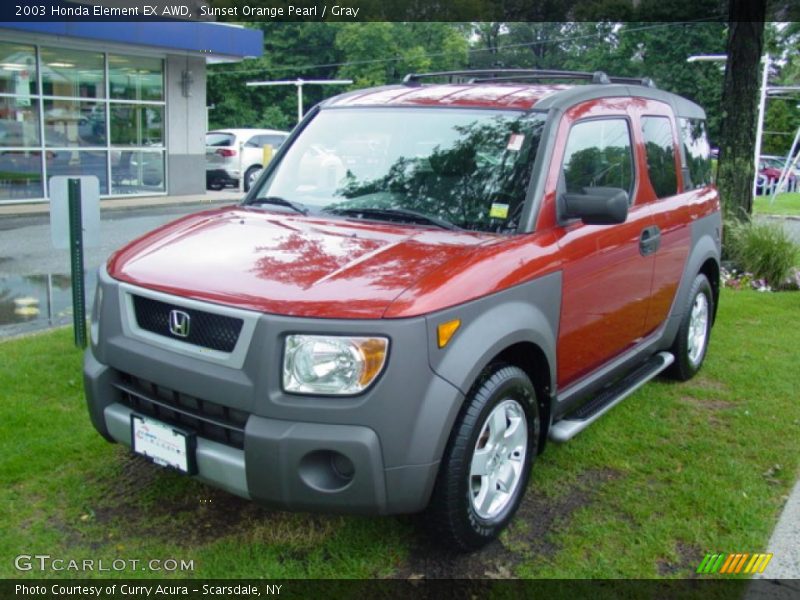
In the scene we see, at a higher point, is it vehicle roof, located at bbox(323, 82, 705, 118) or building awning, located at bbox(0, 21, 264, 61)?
building awning, located at bbox(0, 21, 264, 61)

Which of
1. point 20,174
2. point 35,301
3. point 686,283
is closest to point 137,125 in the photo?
point 20,174

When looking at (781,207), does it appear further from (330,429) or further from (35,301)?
(330,429)

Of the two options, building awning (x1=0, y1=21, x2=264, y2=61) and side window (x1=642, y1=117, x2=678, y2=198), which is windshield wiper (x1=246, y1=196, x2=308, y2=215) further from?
building awning (x1=0, y1=21, x2=264, y2=61)

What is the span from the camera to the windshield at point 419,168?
12.6 feet

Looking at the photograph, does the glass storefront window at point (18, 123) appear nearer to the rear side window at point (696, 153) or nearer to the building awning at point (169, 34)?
the building awning at point (169, 34)

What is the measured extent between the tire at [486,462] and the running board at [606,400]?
27cm

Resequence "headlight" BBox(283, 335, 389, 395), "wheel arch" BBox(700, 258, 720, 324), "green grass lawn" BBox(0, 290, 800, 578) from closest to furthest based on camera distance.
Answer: "headlight" BBox(283, 335, 389, 395), "green grass lawn" BBox(0, 290, 800, 578), "wheel arch" BBox(700, 258, 720, 324)


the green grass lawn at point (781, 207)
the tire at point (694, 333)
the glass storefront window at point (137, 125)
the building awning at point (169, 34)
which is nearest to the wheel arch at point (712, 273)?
the tire at point (694, 333)

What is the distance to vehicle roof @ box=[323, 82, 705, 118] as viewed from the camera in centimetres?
418

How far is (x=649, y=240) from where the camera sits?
475 centimetres

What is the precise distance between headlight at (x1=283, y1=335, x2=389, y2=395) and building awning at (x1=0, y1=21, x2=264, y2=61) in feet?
49.1

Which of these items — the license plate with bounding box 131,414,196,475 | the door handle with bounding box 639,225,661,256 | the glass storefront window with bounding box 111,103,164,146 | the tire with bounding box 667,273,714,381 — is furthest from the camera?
the glass storefront window with bounding box 111,103,164,146

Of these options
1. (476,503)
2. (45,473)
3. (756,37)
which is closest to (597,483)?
(476,503)
